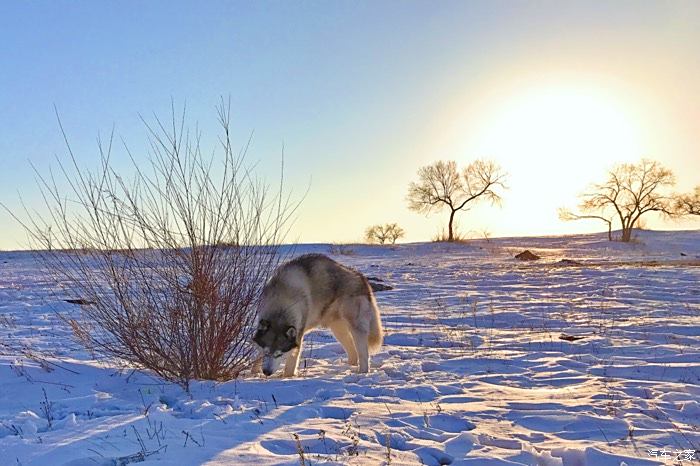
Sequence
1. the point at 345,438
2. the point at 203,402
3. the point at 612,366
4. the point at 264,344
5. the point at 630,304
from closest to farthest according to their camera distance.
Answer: the point at 345,438
the point at 203,402
the point at 264,344
the point at 612,366
the point at 630,304

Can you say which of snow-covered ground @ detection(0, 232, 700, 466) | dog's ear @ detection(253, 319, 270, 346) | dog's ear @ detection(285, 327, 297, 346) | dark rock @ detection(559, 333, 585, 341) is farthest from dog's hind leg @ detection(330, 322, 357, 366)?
dark rock @ detection(559, 333, 585, 341)

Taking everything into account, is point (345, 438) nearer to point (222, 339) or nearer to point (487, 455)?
point (487, 455)

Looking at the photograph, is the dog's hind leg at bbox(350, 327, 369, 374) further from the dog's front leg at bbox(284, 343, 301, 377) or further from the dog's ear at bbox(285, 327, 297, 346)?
the dog's ear at bbox(285, 327, 297, 346)

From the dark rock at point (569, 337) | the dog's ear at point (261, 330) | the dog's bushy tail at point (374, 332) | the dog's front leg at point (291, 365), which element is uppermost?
the dog's ear at point (261, 330)

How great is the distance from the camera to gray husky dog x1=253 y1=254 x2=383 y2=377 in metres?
5.32

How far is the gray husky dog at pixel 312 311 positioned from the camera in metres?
5.32

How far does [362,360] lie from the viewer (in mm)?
5969

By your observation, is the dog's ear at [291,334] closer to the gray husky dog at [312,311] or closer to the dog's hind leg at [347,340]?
the gray husky dog at [312,311]

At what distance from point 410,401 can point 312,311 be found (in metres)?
1.79

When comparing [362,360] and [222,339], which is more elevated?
[222,339]

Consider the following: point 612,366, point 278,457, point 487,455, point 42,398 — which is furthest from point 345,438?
point 612,366

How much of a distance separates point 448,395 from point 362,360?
140 centimetres

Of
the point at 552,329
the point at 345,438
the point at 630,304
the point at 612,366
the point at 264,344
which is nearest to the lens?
the point at 345,438

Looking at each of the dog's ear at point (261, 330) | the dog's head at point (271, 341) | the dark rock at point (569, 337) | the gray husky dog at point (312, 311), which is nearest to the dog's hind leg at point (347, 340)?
the gray husky dog at point (312, 311)
